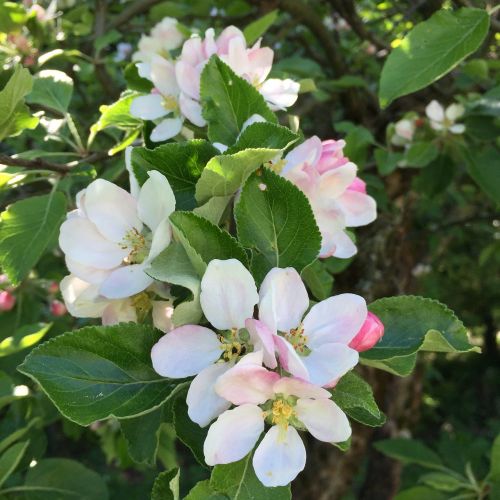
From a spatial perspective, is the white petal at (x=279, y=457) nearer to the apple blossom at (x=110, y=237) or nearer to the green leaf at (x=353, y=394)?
the green leaf at (x=353, y=394)

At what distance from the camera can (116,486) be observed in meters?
4.89

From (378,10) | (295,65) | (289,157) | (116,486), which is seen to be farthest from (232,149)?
(116,486)

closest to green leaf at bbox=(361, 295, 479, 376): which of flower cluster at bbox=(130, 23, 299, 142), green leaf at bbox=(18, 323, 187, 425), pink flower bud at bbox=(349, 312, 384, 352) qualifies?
pink flower bud at bbox=(349, 312, 384, 352)

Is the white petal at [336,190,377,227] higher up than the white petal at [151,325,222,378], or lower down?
lower down

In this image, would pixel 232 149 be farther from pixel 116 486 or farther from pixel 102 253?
pixel 116 486

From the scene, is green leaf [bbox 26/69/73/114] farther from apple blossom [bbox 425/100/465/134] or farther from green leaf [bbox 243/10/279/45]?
apple blossom [bbox 425/100/465/134]

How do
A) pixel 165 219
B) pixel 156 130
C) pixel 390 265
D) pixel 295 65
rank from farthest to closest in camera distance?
pixel 390 265 → pixel 295 65 → pixel 156 130 → pixel 165 219

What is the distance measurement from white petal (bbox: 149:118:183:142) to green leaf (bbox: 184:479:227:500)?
1.71ft

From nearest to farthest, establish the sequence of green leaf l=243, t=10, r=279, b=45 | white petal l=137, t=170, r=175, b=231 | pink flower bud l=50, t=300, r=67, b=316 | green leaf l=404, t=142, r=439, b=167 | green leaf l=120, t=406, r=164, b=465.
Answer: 1. white petal l=137, t=170, r=175, b=231
2. green leaf l=120, t=406, r=164, b=465
3. green leaf l=243, t=10, r=279, b=45
4. green leaf l=404, t=142, r=439, b=167
5. pink flower bud l=50, t=300, r=67, b=316

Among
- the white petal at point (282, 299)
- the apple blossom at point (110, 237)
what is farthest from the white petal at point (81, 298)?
the white petal at point (282, 299)

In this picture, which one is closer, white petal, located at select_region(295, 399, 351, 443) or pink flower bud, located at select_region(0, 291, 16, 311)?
white petal, located at select_region(295, 399, 351, 443)

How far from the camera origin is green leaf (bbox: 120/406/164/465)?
3.02 ft

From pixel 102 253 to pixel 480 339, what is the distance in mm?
7685

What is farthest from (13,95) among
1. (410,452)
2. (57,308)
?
(410,452)
